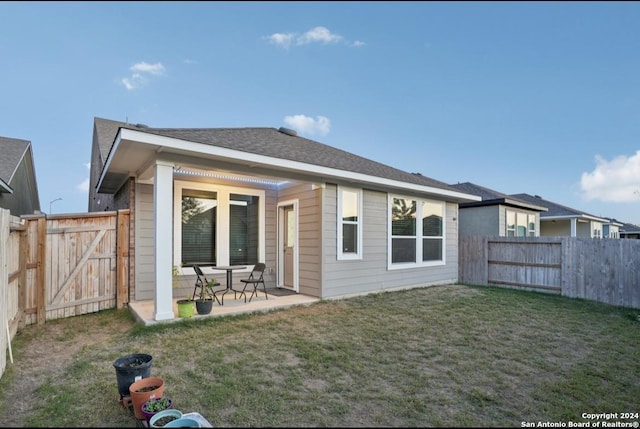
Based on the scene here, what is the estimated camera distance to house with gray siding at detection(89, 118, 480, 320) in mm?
5066

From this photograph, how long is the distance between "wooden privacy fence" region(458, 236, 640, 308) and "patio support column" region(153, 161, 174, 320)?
28.1 feet

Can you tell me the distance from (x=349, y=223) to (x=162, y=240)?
382 centimetres

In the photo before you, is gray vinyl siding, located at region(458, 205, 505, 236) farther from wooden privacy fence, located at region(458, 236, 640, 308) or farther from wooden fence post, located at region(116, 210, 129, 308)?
wooden fence post, located at region(116, 210, 129, 308)

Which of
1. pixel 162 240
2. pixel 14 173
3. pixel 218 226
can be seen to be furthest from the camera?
pixel 14 173

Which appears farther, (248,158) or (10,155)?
(10,155)

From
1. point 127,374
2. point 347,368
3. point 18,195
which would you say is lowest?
point 347,368

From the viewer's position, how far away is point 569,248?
809 centimetres

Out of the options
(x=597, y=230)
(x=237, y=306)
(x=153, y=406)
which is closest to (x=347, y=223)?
Answer: (x=237, y=306)

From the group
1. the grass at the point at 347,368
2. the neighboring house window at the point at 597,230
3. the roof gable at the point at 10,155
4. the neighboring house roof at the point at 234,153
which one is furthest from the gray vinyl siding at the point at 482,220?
the roof gable at the point at 10,155

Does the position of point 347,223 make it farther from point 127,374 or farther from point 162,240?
point 127,374

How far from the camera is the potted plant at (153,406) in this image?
2256mm

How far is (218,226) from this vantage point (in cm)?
699

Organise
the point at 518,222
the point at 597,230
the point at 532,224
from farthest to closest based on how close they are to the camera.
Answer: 1. the point at 597,230
2. the point at 532,224
3. the point at 518,222

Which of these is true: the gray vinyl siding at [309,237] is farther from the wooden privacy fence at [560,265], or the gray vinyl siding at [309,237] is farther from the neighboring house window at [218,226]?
the wooden privacy fence at [560,265]
